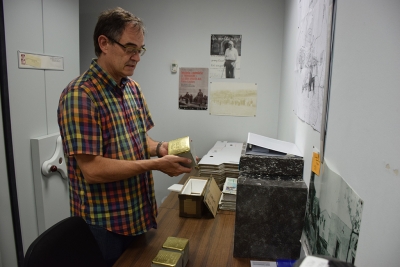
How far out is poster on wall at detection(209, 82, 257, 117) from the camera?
2770mm

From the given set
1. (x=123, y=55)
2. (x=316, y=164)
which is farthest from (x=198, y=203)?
(x=123, y=55)

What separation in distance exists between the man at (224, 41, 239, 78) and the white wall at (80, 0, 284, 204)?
0.09 metres

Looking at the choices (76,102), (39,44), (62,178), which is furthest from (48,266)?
(39,44)

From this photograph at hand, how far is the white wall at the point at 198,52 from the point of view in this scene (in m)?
2.67

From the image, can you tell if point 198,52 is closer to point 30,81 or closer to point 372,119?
point 30,81

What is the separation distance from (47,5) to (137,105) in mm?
1263

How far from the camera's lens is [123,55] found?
1326mm

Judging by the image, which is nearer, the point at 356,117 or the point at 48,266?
the point at 356,117

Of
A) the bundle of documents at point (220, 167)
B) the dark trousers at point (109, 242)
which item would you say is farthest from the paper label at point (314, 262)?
the bundle of documents at point (220, 167)

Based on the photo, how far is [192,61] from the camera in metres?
2.83

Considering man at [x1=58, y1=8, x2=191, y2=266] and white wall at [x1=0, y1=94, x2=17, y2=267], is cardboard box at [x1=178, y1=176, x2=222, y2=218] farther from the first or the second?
white wall at [x1=0, y1=94, x2=17, y2=267]

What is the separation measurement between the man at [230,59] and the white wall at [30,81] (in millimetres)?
1401

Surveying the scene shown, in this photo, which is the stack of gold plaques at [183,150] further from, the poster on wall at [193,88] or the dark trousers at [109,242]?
the poster on wall at [193,88]

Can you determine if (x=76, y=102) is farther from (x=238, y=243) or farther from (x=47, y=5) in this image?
(x=47, y=5)
